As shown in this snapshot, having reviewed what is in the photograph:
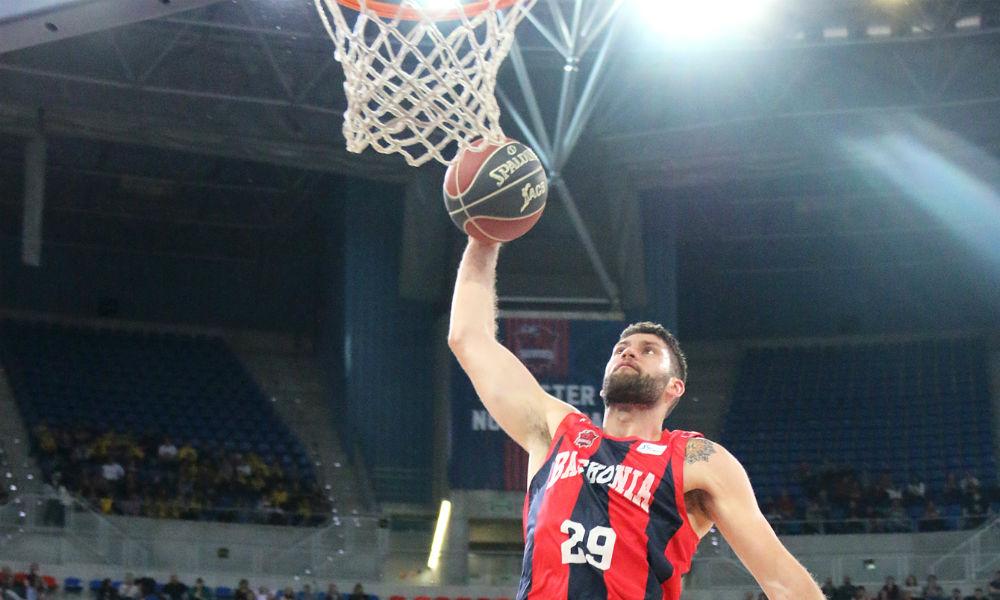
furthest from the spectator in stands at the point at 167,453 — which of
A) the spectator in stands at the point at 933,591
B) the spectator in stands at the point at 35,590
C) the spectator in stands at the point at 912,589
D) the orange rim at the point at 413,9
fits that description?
the orange rim at the point at 413,9

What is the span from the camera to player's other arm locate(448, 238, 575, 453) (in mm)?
3857

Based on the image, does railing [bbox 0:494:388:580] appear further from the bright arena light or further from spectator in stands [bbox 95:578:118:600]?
the bright arena light

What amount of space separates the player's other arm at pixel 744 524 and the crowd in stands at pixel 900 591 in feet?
41.4

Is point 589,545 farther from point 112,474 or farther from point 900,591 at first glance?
point 112,474

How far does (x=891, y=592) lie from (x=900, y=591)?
0.20 meters

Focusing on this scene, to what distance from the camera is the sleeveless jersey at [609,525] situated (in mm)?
3430

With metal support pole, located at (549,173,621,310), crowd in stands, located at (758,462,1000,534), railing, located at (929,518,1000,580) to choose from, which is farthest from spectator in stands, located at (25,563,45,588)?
railing, located at (929,518,1000,580)

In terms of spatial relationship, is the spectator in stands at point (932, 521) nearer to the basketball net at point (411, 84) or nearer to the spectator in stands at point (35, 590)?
the spectator in stands at point (35, 590)

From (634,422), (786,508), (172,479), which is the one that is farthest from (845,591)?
(634,422)

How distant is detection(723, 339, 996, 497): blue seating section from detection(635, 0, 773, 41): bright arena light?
7.33m

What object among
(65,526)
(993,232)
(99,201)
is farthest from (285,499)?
(993,232)

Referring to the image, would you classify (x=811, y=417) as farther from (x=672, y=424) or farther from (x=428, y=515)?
(x=428, y=515)

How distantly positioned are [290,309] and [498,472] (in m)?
8.21

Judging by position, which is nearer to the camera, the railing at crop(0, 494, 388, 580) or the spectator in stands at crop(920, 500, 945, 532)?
the railing at crop(0, 494, 388, 580)
